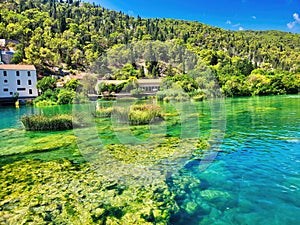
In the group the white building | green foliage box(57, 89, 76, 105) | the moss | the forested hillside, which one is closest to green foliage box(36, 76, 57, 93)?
the white building

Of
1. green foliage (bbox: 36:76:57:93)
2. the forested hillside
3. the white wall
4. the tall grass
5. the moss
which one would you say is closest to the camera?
the moss

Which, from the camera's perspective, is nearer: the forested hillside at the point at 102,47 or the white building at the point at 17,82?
the white building at the point at 17,82

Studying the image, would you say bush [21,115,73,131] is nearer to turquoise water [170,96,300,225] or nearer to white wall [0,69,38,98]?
turquoise water [170,96,300,225]

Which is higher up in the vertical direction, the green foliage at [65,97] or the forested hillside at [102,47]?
the forested hillside at [102,47]

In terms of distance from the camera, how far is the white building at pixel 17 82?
4609 cm

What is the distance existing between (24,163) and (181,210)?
720cm

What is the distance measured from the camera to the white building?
1815 inches

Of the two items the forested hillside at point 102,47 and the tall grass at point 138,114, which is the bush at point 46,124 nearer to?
the tall grass at point 138,114

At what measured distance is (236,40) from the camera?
148 m

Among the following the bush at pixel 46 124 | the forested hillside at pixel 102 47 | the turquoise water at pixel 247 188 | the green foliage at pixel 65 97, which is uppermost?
the forested hillside at pixel 102 47

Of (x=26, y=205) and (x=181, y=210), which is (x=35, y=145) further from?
(x=181, y=210)

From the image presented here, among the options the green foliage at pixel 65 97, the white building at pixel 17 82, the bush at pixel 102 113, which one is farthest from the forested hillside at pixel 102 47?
the white building at pixel 17 82

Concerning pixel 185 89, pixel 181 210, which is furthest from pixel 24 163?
pixel 185 89

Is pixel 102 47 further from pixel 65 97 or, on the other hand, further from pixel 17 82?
pixel 65 97
